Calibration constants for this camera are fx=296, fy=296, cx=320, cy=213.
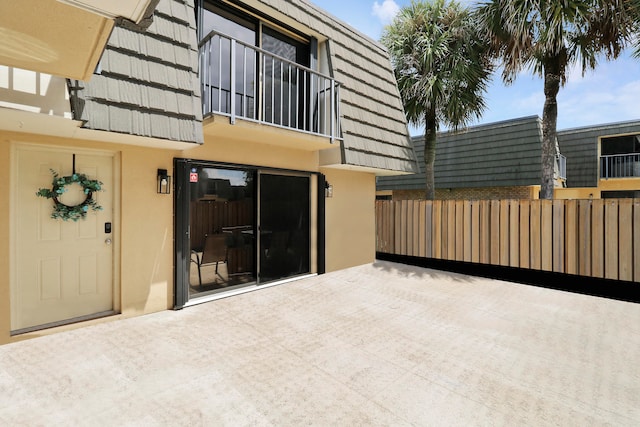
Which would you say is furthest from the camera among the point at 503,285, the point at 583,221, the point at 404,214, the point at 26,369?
the point at 404,214

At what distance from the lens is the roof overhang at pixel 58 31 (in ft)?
6.25

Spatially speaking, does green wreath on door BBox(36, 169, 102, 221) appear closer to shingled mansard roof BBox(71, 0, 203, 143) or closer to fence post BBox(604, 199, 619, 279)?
shingled mansard roof BBox(71, 0, 203, 143)

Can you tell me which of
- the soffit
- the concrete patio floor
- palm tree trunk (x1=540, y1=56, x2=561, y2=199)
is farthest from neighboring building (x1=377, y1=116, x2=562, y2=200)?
the soffit

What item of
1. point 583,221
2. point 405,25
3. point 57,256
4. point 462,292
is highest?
point 405,25

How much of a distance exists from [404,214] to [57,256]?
749 centimetres

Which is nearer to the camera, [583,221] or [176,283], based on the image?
[176,283]

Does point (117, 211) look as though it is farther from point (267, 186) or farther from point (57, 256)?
point (267, 186)

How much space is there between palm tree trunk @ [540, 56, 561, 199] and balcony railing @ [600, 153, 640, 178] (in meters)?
10.2

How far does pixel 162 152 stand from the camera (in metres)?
4.64

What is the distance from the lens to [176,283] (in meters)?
Answer: 4.67

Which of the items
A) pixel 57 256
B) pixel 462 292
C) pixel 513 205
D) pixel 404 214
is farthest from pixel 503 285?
pixel 57 256

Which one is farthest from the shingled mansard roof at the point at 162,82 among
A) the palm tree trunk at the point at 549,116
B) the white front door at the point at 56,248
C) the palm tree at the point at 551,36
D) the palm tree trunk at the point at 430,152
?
the palm tree trunk at the point at 549,116

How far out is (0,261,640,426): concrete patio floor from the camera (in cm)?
246

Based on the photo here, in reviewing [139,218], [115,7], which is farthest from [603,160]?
[115,7]
